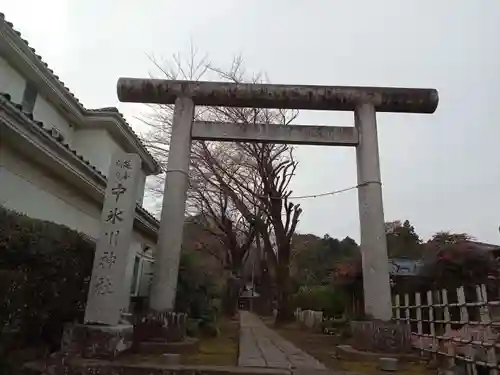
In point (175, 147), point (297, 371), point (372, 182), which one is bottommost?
point (297, 371)

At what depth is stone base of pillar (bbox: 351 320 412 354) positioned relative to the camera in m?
8.02

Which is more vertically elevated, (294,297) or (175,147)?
(175,147)

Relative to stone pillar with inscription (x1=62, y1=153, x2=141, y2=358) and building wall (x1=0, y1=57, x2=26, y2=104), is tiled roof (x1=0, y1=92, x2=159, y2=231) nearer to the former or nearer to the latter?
stone pillar with inscription (x1=62, y1=153, x2=141, y2=358)

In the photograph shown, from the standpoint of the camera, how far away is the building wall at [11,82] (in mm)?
9312

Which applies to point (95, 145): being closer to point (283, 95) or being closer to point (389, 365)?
point (283, 95)

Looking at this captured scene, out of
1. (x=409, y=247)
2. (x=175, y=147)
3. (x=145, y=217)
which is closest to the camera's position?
(x=175, y=147)

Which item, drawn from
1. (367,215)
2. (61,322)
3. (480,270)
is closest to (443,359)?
(367,215)

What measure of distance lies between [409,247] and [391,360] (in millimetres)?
21814

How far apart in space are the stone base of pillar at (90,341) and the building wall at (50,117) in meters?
6.99

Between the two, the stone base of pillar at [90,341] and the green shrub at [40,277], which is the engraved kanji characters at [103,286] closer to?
the stone base of pillar at [90,341]

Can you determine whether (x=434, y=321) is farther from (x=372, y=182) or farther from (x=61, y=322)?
(x=61, y=322)

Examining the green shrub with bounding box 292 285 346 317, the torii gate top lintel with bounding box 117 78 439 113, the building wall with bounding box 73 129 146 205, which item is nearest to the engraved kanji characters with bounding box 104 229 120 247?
the torii gate top lintel with bounding box 117 78 439 113

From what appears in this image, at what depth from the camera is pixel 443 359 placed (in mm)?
7855

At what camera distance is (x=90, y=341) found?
588 centimetres
